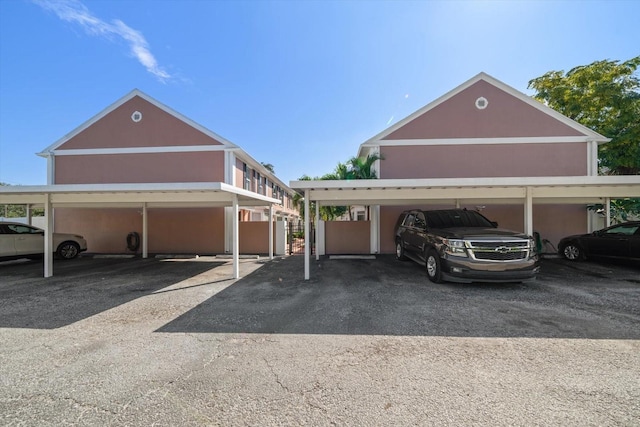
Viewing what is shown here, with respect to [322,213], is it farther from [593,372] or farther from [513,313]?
[593,372]

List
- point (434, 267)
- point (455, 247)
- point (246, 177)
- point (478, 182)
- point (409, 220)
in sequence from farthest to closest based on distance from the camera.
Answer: point (246, 177), point (409, 220), point (478, 182), point (434, 267), point (455, 247)

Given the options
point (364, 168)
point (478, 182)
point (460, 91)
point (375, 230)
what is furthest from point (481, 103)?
point (478, 182)

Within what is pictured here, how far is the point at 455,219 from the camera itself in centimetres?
764

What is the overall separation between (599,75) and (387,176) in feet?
43.3

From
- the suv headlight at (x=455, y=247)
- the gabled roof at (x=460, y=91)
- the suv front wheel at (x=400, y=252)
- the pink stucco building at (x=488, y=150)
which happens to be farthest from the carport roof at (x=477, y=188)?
the gabled roof at (x=460, y=91)

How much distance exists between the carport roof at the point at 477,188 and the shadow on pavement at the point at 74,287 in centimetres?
455

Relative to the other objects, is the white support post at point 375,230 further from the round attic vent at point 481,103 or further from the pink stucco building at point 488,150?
the round attic vent at point 481,103

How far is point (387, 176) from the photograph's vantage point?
1237cm

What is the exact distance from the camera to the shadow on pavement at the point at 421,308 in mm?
4203

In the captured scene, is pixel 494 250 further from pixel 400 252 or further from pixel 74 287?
pixel 74 287

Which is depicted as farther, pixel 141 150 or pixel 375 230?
pixel 141 150

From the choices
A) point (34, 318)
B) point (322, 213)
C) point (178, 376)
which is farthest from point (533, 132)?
point (34, 318)

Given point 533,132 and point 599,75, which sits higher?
point 599,75

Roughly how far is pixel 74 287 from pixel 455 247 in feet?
29.6
